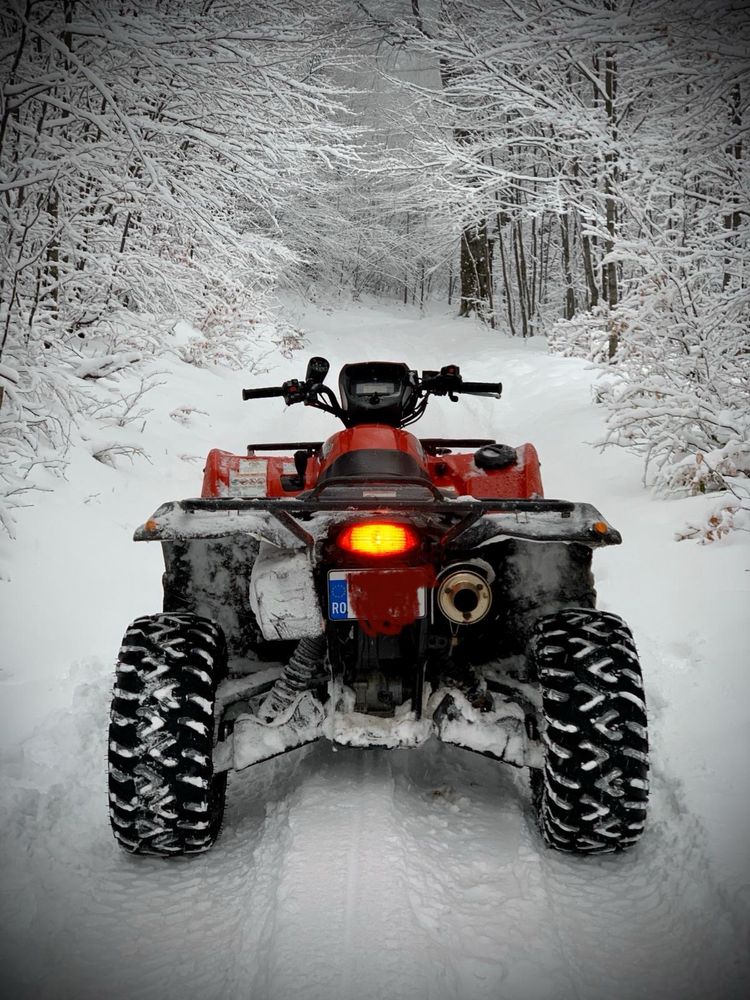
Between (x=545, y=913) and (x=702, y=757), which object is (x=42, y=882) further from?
(x=702, y=757)

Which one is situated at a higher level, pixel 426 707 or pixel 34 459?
pixel 34 459

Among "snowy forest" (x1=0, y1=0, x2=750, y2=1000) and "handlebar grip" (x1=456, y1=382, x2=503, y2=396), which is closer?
"snowy forest" (x1=0, y1=0, x2=750, y2=1000)

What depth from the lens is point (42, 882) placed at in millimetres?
2074

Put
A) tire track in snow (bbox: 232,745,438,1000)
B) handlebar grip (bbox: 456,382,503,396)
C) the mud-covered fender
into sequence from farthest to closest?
handlebar grip (bbox: 456,382,503,396) → the mud-covered fender → tire track in snow (bbox: 232,745,438,1000)

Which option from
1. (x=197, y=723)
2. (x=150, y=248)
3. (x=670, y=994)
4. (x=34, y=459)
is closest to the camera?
(x=670, y=994)

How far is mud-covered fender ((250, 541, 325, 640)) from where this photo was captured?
214 centimetres

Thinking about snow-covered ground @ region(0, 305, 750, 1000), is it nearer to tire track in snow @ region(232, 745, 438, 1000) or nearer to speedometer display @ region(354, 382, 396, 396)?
tire track in snow @ region(232, 745, 438, 1000)

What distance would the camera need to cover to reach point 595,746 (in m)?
2.00

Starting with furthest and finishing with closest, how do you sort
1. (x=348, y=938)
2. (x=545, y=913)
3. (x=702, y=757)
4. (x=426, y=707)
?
(x=702, y=757)
(x=426, y=707)
(x=545, y=913)
(x=348, y=938)

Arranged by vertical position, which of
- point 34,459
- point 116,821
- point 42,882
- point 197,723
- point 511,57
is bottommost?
→ point 42,882

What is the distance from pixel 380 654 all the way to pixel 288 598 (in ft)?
1.40

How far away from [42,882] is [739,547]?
4.07 m

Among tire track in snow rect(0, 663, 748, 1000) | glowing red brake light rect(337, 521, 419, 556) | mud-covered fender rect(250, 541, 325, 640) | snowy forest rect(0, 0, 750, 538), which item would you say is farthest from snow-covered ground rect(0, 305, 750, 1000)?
snowy forest rect(0, 0, 750, 538)

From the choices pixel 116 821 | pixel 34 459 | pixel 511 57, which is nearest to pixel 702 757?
pixel 116 821
